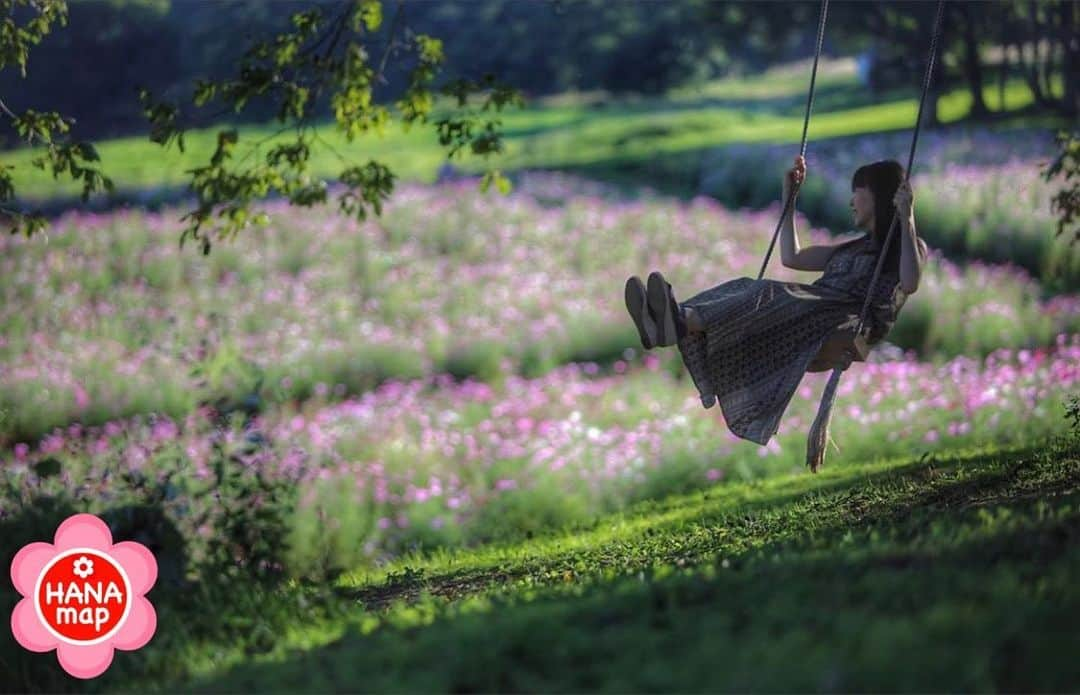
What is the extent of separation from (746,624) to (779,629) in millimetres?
158

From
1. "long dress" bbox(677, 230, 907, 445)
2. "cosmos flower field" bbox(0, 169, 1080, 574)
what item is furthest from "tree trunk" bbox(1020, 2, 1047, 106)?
"long dress" bbox(677, 230, 907, 445)

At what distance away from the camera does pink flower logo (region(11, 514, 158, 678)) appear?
240 inches

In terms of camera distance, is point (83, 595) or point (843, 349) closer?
point (83, 595)

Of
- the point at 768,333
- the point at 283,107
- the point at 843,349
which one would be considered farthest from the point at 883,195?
the point at 283,107

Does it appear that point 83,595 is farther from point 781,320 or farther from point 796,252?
point 796,252

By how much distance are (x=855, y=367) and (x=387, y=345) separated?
426cm

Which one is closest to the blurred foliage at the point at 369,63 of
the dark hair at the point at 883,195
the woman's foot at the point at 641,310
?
the woman's foot at the point at 641,310

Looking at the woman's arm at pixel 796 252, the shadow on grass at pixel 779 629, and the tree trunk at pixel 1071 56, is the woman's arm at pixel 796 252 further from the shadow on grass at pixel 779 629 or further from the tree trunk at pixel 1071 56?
the tree trunk at pixel 1071 56

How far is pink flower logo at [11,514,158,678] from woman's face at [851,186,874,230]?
3749mm

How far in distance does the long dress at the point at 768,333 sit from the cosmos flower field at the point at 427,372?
2.24 metres

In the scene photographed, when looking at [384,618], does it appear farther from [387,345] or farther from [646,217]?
[646,217]

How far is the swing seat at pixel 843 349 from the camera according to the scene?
7.11 m

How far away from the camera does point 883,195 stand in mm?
7363

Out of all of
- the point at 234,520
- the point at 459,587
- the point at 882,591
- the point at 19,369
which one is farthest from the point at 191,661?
the point at 19,369
